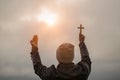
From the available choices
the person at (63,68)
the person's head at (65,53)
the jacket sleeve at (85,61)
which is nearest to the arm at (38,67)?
the person at (63,68)

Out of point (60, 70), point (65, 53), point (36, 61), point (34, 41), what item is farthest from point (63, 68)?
point (34, 41)

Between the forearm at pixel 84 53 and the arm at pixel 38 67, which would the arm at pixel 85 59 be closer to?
the forearm at pixel 84 53

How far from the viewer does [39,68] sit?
8.81 metres

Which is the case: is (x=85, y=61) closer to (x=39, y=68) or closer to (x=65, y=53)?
(x=65, y=53)

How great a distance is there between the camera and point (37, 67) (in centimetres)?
888

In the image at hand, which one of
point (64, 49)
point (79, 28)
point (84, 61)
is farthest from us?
point (79, 28)

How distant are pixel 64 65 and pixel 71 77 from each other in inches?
19.4

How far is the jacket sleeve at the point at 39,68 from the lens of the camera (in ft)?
28.6

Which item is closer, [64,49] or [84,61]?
[64,49]

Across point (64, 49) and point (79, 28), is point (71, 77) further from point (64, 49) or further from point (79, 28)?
point (79, 28)

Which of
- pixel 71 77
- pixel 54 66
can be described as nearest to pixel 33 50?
pixel 54 66

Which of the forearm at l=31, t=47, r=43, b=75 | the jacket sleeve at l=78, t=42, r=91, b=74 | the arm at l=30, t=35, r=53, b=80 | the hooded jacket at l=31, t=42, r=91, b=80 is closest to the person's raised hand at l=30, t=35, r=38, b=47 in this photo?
the arm at l=30, t=35, r=53, b=80

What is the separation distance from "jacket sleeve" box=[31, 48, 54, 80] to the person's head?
518 millimetres

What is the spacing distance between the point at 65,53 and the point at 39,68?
108 centimetres
